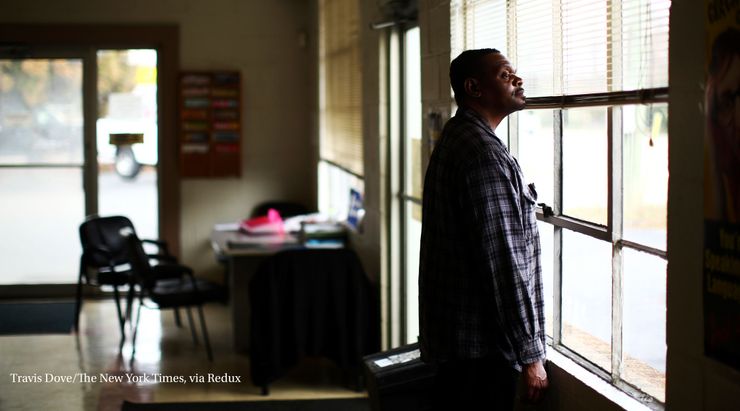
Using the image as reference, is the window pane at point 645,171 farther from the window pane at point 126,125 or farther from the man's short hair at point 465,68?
the window pane at point 126,125

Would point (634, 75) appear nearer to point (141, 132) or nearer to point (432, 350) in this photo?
point (432, 350)

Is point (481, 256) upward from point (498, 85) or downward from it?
downward

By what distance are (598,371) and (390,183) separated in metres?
2.52

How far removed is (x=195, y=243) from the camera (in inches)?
343

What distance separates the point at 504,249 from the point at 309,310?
3091 millimetres

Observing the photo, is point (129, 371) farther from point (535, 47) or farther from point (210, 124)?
point (535, 47)

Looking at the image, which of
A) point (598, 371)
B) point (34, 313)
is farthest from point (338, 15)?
point (598, 371)

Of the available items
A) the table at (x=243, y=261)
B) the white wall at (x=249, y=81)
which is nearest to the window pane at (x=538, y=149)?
the table at (x=243, y=261)

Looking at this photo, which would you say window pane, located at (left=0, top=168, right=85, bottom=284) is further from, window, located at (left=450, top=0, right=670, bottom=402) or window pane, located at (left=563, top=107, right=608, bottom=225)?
window pane, located at (left=563, top=107, right=608, bottom=225)

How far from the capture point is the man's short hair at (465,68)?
274 cm

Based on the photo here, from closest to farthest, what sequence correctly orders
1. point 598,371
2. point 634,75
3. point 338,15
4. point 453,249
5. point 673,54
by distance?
1. point 673,54
2. point 634,75
3. point 453,249
4. point 598,371
5. point 338,15

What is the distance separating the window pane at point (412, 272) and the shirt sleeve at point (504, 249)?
2.51m

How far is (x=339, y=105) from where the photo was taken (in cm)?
694

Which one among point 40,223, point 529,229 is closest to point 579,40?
point 529,229
